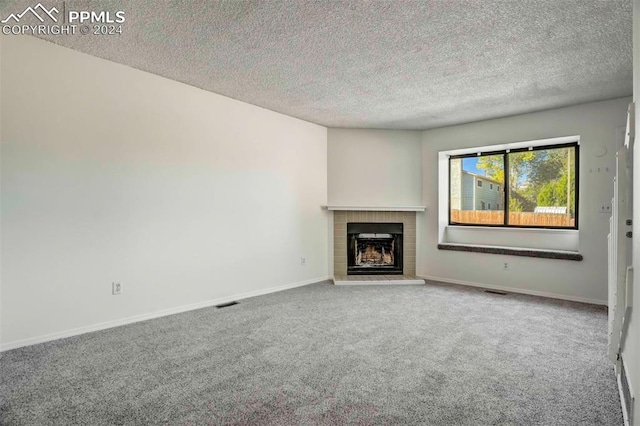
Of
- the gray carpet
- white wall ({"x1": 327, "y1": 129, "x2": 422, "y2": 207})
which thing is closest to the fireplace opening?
white wall ({"x1": 327, "y1": 129, "x2": 422, "y2": 207})

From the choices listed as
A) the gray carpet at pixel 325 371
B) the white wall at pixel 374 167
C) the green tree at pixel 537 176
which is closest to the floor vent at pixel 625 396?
the gray carpet at pixel 325 371

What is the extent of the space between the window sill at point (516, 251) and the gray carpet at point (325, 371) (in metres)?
0.82

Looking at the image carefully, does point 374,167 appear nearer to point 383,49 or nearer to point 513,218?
point 513,218

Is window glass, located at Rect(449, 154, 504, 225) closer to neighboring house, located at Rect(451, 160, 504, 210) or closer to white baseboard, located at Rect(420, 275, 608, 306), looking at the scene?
neighboring house, located at Rect(451, 160, 504, 210)

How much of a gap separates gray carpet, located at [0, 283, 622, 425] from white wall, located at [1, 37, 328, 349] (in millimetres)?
360

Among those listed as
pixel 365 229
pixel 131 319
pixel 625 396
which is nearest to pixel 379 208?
pixel 365 229

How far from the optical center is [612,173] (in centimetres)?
408

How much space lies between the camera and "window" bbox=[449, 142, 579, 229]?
470cm

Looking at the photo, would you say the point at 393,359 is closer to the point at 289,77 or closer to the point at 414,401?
the point at 414,401

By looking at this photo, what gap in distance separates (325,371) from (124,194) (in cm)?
250

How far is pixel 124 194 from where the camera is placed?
3.34m

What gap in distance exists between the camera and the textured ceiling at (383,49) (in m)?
2.35

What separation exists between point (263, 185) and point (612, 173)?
424cm

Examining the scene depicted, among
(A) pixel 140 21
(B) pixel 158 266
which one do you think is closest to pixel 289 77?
(A) pixel 140 21
